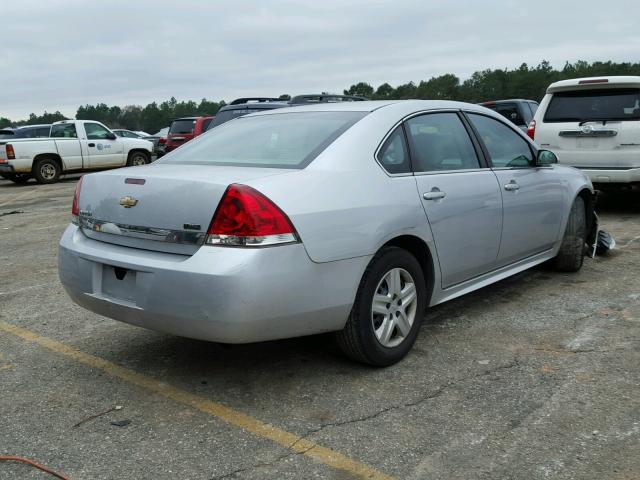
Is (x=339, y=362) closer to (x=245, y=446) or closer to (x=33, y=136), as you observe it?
(x=245, y=446)

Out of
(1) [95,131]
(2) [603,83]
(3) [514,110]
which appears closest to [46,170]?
(1) [95,131]

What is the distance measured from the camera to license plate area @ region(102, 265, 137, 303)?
330 cm

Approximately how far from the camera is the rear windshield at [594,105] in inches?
322

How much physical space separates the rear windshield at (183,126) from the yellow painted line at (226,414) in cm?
1487

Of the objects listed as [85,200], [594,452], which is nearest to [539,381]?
[594,452]

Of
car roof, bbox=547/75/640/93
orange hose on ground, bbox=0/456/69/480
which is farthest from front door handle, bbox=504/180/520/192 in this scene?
car roof, bbox=547/75/640/93

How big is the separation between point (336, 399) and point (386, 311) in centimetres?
60

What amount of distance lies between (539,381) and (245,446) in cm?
162

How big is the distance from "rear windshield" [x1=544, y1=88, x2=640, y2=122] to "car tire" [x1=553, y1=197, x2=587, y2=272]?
311 centimetres

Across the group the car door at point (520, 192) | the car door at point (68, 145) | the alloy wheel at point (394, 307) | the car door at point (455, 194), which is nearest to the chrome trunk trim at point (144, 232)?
the alloy wheel at point (394, 307)

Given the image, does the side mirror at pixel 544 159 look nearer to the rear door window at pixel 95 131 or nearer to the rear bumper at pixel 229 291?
the rear bumper at pixel 229 291

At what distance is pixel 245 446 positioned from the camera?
286 centimetres

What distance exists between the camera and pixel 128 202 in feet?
11.2

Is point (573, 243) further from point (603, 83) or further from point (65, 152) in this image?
point (65, 152)
